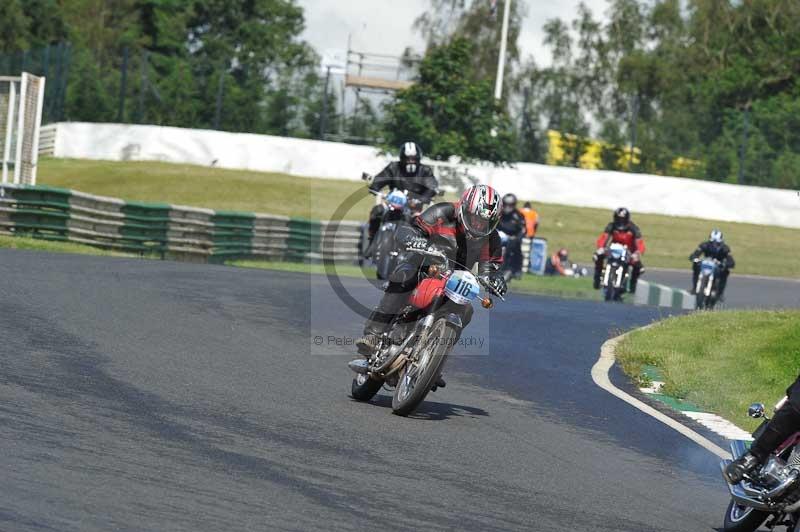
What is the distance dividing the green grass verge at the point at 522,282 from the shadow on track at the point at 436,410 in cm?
1347

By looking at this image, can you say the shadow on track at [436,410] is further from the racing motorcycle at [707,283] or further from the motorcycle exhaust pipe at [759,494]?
the racing motorcycle at [707,283]

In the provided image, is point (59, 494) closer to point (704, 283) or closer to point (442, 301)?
point (442, 301)

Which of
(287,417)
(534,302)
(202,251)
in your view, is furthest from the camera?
(202,251)

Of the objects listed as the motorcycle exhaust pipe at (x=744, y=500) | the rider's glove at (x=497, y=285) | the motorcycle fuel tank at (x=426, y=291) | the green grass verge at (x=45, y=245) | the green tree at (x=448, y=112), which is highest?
the green tree at (x=448, y=112)

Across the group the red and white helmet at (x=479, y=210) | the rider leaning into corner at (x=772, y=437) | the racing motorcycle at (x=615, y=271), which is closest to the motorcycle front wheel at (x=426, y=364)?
the red and white helmet at (x=479, y=210)

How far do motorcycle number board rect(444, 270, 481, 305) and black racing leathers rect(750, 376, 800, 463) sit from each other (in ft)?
7.24

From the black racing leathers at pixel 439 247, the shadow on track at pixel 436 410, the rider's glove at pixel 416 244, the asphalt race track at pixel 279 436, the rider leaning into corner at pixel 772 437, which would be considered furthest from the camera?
the shadow on track at pixel 436 410

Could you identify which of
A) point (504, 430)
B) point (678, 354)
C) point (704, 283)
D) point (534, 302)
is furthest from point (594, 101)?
point (504, 430)

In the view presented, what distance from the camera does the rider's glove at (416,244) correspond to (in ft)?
28.2

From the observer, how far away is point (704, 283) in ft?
80.0

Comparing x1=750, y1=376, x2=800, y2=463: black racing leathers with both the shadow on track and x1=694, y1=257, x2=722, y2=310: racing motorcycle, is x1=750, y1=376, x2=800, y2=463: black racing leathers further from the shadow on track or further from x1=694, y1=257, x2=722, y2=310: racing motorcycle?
x1=694, y1=257, x2=722, y2=310: racing motorcycle

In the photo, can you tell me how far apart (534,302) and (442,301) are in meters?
11.0

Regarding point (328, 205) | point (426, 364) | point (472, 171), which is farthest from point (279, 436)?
point (328, 205)

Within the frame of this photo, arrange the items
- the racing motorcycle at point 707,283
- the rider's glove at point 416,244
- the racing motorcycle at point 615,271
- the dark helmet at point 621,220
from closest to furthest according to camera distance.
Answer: the rider's glove at point 416,244 → the racing motorcycle at point 615,271 → the racing motorcycle at point 707,283 → the dark helmet at point 621,220
